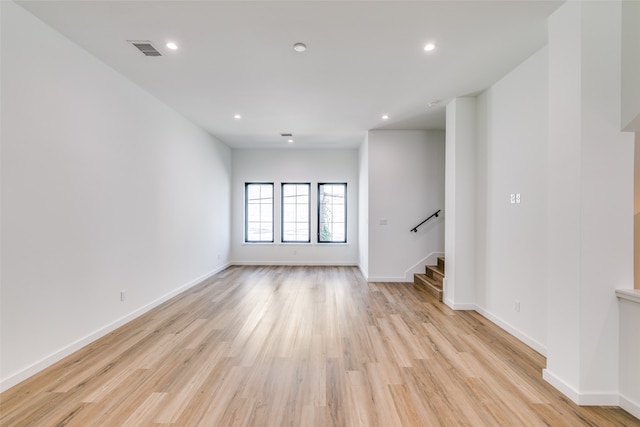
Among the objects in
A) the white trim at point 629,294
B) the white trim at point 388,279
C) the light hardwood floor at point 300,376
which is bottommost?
the light hardwood floor at point 300,376

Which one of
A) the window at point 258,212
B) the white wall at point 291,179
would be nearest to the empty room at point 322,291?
the white wall at point 291,179

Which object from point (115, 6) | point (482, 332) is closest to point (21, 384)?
point (115, 6)

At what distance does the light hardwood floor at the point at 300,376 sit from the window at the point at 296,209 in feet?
12.0

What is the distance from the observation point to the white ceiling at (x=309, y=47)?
2.25 m

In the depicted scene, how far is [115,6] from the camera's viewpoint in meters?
2.21

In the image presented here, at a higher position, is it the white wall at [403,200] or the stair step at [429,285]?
the white wall at [403,200]

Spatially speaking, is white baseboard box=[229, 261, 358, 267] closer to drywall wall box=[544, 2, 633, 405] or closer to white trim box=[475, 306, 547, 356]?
white trim box=[475, 306, 547, 356]

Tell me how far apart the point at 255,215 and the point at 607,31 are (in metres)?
6.91

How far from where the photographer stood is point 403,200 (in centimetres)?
560

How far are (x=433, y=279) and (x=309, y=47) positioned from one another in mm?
4248

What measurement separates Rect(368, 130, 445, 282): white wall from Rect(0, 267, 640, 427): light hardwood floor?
1740 millimetres

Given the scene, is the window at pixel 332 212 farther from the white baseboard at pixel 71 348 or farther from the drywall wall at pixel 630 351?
the drywall wall at pixel 630 351

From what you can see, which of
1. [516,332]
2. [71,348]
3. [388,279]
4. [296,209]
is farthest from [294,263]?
[516,332]

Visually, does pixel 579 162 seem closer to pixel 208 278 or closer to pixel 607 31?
pixel 607 31
